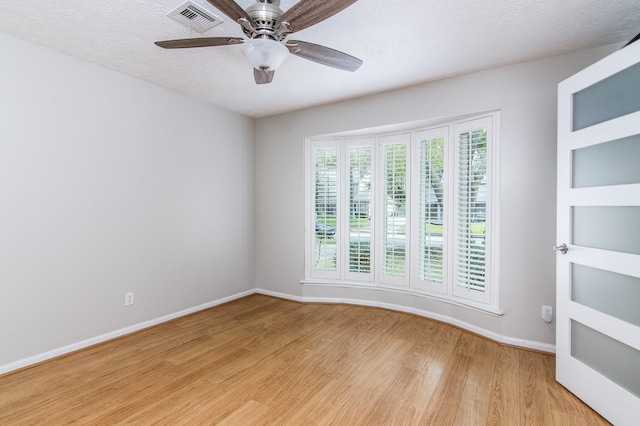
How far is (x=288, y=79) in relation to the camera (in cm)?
313

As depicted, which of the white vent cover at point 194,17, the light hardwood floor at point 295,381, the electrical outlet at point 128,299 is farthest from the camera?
the electrical outlet at point 128,299

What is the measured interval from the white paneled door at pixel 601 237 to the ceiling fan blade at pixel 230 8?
213cm

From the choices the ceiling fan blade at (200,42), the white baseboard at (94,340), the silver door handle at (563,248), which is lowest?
the white baseboard at (94,340)

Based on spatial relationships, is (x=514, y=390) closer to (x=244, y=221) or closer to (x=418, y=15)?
(x=418, y=15)

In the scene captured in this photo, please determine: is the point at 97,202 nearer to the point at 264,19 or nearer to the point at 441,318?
the point at 264,19

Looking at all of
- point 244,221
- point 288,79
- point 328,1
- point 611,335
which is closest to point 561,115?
point 611,335

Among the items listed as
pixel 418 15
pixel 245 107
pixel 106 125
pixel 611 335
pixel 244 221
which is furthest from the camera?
pixel 244 221

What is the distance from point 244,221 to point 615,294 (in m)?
3.82

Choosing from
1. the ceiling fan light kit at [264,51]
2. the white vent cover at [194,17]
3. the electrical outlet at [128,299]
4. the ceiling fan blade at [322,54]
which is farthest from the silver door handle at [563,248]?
the electrical outlet at [128,299]

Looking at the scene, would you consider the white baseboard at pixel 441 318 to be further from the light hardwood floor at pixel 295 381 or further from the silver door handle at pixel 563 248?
the silver door handle at pixel 563 248

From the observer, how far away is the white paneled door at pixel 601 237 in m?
1.76

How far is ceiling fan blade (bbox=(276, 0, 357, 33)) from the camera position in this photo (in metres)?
1.46

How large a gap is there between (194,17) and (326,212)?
258cm

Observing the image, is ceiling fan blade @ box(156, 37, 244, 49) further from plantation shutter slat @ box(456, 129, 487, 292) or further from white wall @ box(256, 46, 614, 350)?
plantation shutter slat @ box(456, 129, 487, 292)
